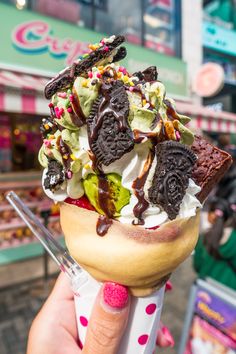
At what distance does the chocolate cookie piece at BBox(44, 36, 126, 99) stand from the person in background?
191 cm

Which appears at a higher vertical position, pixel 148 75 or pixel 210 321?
pixel 148 75

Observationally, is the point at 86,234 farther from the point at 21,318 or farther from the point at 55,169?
the point at 21,318

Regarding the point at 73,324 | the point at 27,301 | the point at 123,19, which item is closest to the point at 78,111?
the point at 73,324

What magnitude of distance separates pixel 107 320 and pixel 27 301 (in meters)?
2.79

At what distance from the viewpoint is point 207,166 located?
1268 millimetres

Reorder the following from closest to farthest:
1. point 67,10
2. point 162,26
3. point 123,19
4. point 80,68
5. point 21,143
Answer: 1. point 80,68
2. point 21,143
3. point 67,10
4. point 123,19
5. point 162,26

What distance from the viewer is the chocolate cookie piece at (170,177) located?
1.02 meters

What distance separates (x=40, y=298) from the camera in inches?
141

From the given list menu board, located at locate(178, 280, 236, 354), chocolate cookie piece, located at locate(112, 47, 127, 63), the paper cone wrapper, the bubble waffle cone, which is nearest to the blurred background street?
menu board, located at locate(178, 280, 236, 354)

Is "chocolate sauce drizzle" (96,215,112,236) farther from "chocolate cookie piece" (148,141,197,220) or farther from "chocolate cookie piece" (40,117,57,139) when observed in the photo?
"chocolate cookie piece" (40,117,57,139)

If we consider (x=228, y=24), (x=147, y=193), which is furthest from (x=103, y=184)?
(x=228, y=24)

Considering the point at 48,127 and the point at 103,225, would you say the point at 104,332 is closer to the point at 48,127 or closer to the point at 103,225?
the point at 103,225

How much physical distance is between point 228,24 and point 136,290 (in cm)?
1181

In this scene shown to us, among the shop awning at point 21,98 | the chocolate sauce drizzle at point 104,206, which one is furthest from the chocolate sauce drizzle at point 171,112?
the shop awning at point 21,98
